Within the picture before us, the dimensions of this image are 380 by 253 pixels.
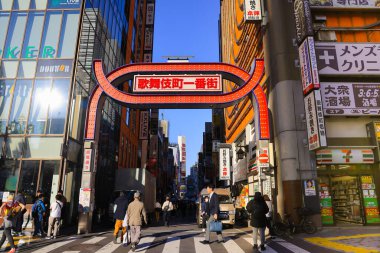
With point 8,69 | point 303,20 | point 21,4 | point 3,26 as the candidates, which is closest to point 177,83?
point 303,20

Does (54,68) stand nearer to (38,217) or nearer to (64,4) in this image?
(64,4)

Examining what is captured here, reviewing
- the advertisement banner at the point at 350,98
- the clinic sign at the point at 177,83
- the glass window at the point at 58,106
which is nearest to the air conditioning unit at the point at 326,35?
the advertisement banner at the point at 350,98

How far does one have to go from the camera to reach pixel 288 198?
13.5 meters

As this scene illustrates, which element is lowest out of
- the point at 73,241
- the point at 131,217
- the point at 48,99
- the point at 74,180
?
the point at 73,241

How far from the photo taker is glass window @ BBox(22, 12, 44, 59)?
1798 centimetres

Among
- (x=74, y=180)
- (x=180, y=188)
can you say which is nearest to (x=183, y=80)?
(x=74, y=180)

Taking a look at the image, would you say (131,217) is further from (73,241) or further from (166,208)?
(166,208)

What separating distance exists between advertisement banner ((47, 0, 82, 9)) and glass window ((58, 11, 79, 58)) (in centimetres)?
45

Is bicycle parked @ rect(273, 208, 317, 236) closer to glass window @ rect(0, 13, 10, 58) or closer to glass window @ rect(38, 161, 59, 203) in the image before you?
glass window @ rect(38, 161, 59, 203)

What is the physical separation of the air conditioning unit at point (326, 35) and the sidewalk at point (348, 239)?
10.4 meters

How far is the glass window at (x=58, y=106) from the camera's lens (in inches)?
659

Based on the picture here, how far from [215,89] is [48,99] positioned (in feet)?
34.6

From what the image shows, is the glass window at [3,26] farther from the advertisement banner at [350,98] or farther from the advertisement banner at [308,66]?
the advertisement banner at [350,98]

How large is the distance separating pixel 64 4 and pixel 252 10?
501 inches
